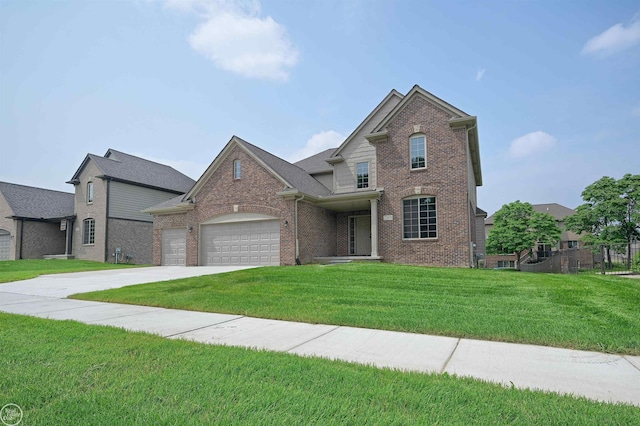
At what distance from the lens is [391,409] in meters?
2.62

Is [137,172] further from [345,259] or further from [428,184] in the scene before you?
[428,184]

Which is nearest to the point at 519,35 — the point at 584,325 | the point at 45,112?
the point at 584,325

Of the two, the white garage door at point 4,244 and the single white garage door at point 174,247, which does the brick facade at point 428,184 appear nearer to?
the single white garage door at point 174,247

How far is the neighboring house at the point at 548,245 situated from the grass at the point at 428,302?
3231cm

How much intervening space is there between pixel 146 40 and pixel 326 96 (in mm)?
7430

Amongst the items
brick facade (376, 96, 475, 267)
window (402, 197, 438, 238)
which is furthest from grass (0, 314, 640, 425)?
window (402, 197, 438, 238)

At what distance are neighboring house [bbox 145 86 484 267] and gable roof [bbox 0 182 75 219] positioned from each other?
15411 millimetres

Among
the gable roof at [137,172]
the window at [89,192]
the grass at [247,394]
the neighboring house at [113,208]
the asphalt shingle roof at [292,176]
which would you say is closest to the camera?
the grass at [247,394]

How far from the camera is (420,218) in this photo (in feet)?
52.5

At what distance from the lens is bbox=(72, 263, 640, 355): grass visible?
5.08 metres

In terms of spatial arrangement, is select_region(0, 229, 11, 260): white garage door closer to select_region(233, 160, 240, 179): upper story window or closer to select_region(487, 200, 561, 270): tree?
select_region(233, 160, 240, 179): upper story window

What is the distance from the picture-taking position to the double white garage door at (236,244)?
55.4 feet

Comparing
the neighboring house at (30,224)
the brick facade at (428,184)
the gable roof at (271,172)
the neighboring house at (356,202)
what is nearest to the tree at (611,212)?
the neighboring house at (356,202)

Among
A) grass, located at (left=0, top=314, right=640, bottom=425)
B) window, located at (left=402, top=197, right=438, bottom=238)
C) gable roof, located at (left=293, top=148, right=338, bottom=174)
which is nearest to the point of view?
grass, located at (left=0, top=314, right=640, bottom=425)
